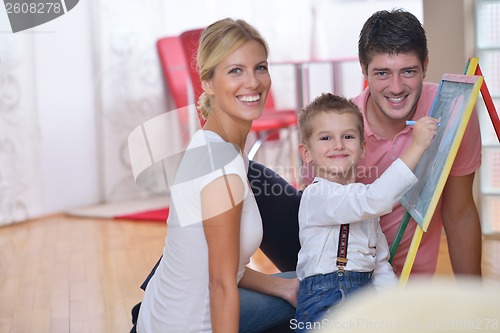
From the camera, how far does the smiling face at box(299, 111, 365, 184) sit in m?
1.92

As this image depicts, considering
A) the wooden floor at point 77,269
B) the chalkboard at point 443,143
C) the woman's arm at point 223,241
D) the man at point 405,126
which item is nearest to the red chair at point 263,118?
the wooden floor at point 77,269

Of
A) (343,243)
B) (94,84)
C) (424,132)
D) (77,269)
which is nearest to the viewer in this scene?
(424,132)

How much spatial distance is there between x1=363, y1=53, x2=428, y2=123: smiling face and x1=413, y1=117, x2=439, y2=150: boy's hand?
0.34 metres

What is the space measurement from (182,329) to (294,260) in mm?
694

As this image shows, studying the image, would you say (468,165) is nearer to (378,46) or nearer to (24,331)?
(378,46)

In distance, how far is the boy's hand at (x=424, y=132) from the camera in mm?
1771

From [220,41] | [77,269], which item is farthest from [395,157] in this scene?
[77,269]

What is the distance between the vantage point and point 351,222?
6.10 ft

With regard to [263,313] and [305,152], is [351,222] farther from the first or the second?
[263,313]

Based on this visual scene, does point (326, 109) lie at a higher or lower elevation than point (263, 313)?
higher

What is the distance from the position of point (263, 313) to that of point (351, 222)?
350 mm

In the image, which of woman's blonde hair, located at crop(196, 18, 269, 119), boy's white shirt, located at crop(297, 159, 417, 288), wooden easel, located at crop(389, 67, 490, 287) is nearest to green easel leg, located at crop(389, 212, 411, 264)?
wooden easel, located at crop(389, 67, 490, 287)

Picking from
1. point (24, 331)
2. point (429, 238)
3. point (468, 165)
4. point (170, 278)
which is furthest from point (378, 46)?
point (24, 331)

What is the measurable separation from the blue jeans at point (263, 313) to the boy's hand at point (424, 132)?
56 cm
